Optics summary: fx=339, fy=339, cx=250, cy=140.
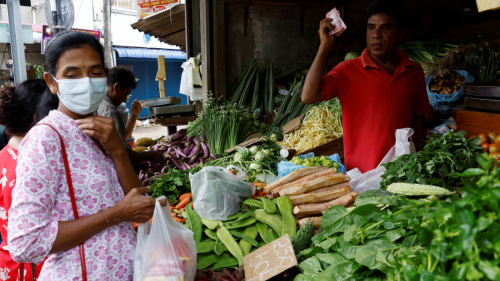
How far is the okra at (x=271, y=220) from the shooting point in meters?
2.26

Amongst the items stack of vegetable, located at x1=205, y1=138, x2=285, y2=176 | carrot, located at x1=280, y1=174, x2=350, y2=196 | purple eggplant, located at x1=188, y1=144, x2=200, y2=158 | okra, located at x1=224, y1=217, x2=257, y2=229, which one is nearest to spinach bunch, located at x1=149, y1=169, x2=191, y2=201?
stack of vegetable, located at x1=205, y1=138, x2=285, y2=176

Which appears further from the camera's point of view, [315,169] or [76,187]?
[315,169]

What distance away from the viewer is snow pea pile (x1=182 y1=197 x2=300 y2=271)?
87.4 inches

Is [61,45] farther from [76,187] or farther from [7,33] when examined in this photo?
[7,33]

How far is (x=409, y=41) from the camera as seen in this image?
599 centimetres

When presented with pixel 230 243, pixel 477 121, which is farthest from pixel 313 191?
pixel 477 121

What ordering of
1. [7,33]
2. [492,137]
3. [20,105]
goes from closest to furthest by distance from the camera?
[20,105] < [492,137] < [7,33]

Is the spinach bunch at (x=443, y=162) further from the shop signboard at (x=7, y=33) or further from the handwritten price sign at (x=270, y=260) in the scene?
the shop signboard at (x=7, y=33)

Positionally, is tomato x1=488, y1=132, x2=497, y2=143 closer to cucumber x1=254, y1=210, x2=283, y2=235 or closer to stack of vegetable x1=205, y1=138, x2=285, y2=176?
stack of vegetable x1=205, y1=138, x2=285, y2=176

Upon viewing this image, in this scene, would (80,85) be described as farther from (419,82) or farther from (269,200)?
(419,82)

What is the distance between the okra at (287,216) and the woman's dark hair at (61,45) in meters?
1.53

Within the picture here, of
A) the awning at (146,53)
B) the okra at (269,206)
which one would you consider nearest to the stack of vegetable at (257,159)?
the okra at (269,206)

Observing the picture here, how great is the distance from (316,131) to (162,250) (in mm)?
3479

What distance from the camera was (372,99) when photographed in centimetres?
282
